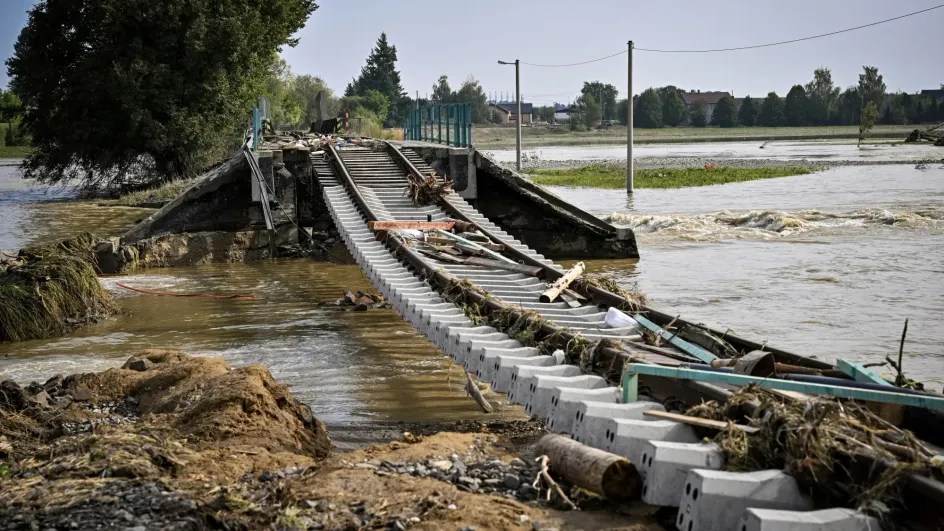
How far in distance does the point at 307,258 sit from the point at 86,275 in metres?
6.55

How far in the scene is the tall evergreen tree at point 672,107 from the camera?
14825cm

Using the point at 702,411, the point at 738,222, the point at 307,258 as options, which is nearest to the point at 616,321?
the point at 702,411

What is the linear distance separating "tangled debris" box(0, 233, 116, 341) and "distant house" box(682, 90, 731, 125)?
141599 millimetres

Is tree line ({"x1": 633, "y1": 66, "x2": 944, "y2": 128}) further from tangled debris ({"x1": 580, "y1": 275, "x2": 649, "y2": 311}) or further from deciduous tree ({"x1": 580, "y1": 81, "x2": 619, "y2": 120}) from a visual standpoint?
tangled debris ({"x1": 580, "y1": 275, "x2": 649, "y2": 311})

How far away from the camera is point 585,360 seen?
679 cm

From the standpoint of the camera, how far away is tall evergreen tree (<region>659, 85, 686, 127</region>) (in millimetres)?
148250

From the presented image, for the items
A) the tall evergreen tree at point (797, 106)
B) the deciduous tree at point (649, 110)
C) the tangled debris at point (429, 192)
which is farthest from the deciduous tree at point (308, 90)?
the tangled debris at point (429, 192)

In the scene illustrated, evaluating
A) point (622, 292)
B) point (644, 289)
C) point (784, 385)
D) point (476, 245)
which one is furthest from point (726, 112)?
point (784, 385)

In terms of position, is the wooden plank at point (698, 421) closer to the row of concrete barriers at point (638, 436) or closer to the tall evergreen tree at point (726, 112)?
the row of concrete barriers at point (638, 436)

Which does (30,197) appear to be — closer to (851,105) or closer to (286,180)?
(286,180)

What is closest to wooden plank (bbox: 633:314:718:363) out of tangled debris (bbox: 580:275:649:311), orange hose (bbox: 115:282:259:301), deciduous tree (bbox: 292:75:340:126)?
tangled debris (bbox: 580:275:649:311)

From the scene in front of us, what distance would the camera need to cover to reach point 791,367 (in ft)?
20.0

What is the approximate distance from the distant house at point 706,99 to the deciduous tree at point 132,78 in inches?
4708

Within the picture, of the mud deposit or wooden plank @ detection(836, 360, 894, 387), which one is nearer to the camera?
the mud deposit
